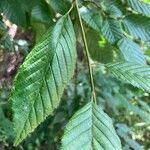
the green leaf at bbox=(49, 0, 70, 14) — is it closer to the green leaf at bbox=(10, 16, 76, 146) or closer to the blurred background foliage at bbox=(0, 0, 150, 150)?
the blurred background foliage at bbox=(0, 0, 150, 150)

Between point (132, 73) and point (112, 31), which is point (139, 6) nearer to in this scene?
point (112, 31)

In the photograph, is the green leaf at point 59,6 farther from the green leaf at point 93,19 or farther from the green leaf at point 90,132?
the green leaf at point 90,132

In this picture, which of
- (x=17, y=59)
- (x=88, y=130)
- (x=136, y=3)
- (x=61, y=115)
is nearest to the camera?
(x=88, y=130)

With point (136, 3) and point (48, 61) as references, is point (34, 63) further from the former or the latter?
point (136, 3)

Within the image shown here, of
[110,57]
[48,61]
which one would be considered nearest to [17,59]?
[110,57]

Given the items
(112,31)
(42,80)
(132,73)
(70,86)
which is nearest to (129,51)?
(112,31)
